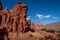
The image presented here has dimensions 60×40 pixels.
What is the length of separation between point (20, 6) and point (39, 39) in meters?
15.9

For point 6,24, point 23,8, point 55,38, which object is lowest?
point 55,38

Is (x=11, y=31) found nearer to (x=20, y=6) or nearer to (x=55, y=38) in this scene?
(x=20, y=6)

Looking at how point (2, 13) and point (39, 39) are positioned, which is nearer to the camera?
point (39, 39)

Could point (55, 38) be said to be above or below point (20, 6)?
below

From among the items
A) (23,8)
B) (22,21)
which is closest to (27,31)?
(22,21)

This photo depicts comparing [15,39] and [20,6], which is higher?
[20,6]

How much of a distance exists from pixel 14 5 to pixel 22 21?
24.5 feet

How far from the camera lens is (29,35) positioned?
216 feet

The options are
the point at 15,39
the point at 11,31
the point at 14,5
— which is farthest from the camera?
the point at 14,5

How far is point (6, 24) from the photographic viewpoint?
230ft

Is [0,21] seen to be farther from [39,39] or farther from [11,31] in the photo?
[39,39]

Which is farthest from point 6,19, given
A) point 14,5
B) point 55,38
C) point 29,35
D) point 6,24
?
point 55,38

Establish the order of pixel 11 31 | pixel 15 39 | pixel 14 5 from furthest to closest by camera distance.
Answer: pixel 14 5
pixel 11 31
pixel 15 39

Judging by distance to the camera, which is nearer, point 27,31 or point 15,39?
point 15,39
